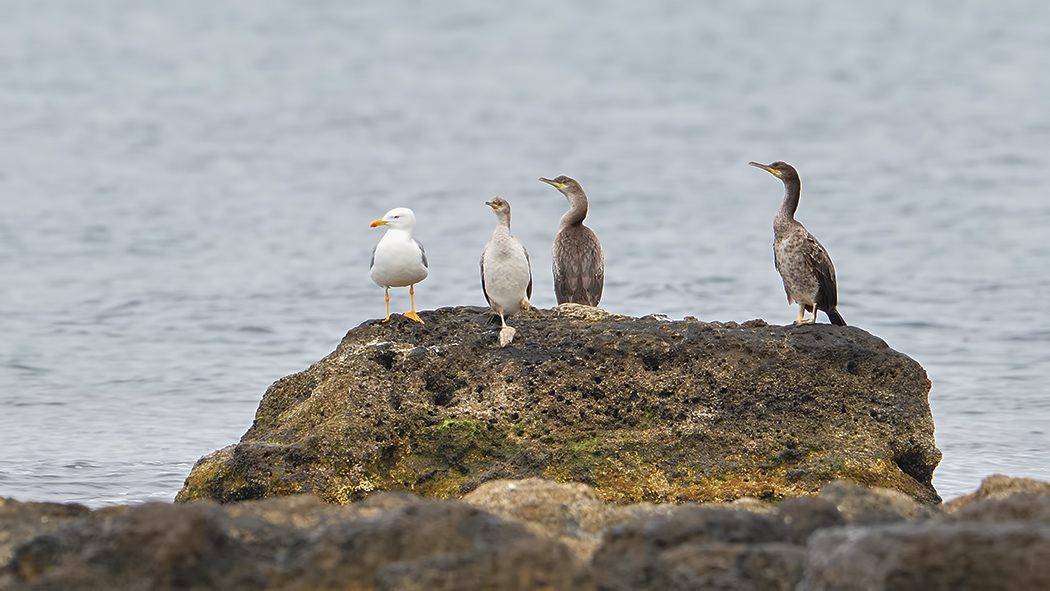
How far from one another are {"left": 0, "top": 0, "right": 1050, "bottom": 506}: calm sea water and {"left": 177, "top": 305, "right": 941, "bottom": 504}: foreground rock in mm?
2229

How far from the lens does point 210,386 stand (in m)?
15.8

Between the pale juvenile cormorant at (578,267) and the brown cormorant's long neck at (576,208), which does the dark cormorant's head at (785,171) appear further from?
the brown cormorant's long neck at (576,208)

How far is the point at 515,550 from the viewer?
5387mm

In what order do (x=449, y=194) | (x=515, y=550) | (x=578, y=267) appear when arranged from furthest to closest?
(x=449, y=194), (x=578, y=267), (x=515, y=550)

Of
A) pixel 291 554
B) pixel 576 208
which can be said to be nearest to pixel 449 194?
pixel 576 208

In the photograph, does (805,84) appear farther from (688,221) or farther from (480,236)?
(480,236)

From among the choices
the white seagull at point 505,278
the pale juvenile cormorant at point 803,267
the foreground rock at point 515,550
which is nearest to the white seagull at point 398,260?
the white seagull at point 505,278

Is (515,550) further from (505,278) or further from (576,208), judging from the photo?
(576,208)

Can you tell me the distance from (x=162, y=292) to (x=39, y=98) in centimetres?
2652

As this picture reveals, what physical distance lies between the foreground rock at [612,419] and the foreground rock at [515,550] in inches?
96.6

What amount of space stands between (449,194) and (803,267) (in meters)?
20.8

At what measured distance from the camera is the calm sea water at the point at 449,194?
1559cm

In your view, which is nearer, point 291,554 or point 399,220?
point 291,554

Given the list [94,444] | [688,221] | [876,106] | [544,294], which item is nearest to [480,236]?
[688,221]
